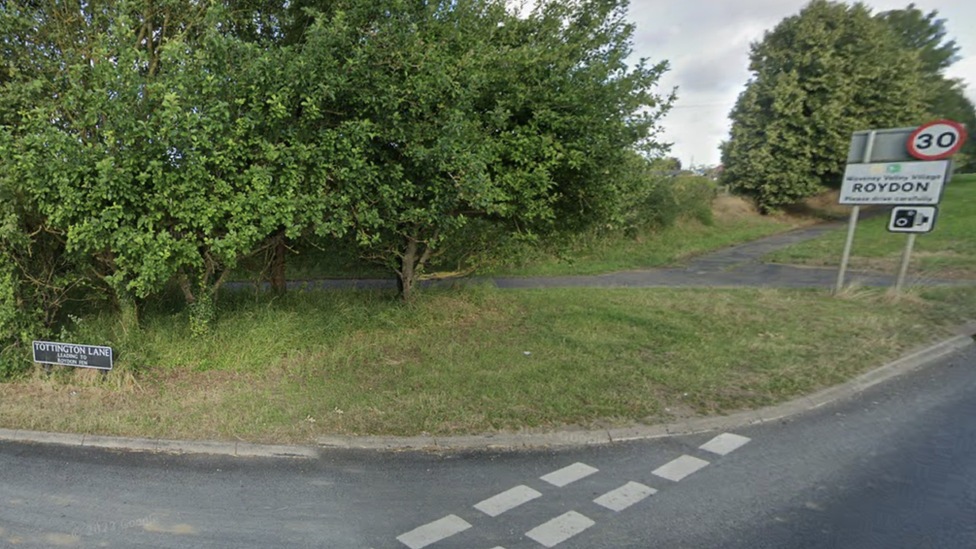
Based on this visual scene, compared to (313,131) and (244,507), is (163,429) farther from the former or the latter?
(313,131)

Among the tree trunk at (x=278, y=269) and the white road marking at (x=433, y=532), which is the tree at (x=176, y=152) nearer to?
the tree trunk at (x=278, y=269)

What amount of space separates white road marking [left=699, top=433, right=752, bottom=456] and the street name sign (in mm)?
5430

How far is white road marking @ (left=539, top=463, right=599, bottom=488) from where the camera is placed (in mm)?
3451

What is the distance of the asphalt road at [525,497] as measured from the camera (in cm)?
288

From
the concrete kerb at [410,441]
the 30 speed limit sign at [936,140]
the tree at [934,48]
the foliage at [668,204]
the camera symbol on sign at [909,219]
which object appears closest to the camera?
the concrete kerb at [410,441]

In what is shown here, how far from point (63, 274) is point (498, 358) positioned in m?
4.81

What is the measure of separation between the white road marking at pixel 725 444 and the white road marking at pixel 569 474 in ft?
3.36

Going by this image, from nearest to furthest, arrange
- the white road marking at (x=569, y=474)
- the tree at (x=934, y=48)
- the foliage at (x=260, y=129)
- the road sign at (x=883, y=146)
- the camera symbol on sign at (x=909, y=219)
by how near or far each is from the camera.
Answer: the white road marking at (x=569, y=474) → the foliage at (x=260, y=129) → the camera symbol on sign at (x=909, y=219) → the road sign at (x=883, y=146) → the tree at (x=934, y=48)

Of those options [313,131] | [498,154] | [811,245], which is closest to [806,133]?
[811,245]

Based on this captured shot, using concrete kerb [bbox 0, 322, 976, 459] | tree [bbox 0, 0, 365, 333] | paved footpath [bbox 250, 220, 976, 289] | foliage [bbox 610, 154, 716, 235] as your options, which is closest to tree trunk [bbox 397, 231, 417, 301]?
paved footpath [bbox 250, 220, 976, 289]

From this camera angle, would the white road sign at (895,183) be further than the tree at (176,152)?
Yes

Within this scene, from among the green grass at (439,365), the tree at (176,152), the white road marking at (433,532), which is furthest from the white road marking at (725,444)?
the tree at (176,152)

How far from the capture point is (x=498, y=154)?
19.3ft

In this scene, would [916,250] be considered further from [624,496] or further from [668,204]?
[624,496]
